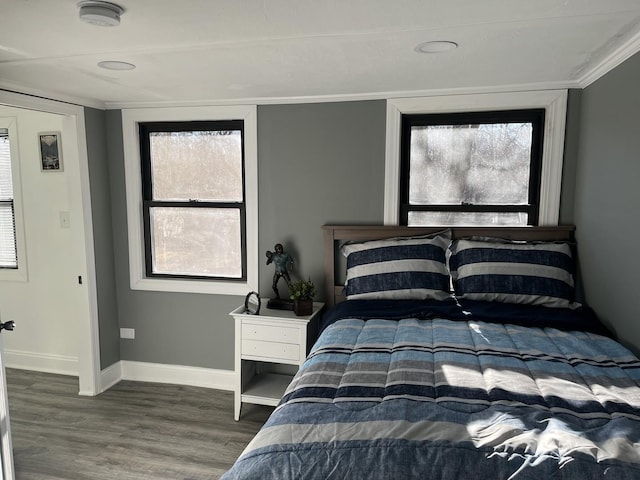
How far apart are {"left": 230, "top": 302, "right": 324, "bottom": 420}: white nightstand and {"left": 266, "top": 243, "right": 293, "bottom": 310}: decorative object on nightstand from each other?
5 cm

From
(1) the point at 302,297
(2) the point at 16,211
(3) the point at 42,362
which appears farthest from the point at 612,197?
(3) the point at 42,362

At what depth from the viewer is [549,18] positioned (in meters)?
1.68

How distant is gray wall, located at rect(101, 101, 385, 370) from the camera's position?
310 cm

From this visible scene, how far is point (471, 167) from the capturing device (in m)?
3.02

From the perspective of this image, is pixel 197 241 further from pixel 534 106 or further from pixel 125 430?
pixel 534 106

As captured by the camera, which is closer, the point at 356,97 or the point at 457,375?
the point at 457,375

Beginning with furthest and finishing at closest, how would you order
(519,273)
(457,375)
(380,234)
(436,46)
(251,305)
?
1. (251,305)
2. (380,234)
3. (519,273)
4. (436,46)
5. (457,375)

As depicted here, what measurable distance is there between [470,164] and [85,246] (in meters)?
2.76

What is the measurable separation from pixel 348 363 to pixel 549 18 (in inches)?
60.0

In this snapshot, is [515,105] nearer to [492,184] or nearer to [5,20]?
[492,184]

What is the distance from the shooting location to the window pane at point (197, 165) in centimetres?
337

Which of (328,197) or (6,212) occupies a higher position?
(328,197)

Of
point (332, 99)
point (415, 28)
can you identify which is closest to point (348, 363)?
point (415, 28)

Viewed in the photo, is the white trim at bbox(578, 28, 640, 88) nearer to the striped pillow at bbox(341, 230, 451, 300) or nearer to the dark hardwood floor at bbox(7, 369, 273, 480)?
the striped pillow at bbox(341, 230, 451, 300)
